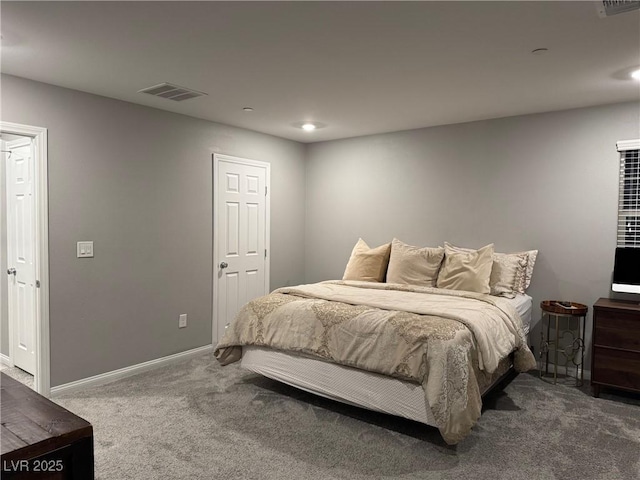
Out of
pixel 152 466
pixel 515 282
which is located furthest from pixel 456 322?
pixel 152 466

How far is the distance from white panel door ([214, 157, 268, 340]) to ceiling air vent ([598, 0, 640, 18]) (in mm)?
3464

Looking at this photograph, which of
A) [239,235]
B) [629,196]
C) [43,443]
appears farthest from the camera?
[239,235]

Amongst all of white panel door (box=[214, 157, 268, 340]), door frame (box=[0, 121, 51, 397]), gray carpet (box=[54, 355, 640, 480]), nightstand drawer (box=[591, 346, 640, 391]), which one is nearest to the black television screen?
nightstand drawer (box=[591, 346, 640, 391])

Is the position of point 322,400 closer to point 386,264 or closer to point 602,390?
point 386,264

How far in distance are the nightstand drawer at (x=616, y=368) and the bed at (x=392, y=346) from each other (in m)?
0.57

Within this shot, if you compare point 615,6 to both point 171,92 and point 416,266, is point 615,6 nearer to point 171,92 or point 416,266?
point 416,266

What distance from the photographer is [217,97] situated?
364 cm

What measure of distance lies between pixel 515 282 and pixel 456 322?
1.44m

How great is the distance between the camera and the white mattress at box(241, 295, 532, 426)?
2.74 metres

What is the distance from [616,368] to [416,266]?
1753mm

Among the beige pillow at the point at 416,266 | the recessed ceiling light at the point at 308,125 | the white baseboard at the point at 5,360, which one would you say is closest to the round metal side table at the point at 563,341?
the beige pillow at the point at 416,266

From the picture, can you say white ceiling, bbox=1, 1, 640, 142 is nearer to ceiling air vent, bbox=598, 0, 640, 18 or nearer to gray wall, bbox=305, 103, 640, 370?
ceiling air vent, bbox=598, 0, 640, 18

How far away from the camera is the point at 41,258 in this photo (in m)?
3.32

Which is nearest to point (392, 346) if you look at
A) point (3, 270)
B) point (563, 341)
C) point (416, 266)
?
point (416, 266)
